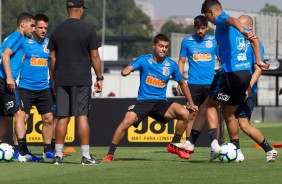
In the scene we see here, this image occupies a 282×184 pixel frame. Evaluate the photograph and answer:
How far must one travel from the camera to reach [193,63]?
695 inches

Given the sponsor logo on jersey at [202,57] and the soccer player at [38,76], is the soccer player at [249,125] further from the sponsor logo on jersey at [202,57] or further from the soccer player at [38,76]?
the soccer player at [38,76]

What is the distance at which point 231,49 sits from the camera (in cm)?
1370

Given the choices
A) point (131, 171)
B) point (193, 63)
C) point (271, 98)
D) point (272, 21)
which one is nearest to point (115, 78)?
point (271, 98)

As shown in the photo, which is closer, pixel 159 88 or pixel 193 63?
pixel 159 88

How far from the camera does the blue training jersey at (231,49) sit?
1365 cm

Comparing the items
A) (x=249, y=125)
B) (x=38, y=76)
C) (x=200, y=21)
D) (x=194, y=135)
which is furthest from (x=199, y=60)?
(x=249, y=125)

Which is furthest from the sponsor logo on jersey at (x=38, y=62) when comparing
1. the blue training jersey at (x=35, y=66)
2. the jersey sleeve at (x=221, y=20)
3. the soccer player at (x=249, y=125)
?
the jersey sleeve at (x=221, y=20)

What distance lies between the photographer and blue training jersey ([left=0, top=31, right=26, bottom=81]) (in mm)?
14789

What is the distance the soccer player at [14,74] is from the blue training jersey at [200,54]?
3.27 meters

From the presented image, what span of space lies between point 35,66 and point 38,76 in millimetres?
163

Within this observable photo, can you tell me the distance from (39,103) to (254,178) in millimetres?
5851

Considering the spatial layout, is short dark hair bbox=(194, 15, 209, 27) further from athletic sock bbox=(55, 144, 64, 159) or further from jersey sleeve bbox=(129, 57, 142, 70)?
athletic sock bbox=(55, 144, 64, 159)

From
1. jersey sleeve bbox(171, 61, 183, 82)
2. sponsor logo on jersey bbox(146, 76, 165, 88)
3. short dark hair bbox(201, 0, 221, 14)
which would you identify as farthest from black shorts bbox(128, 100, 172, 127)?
short dark hair bbox(201, 0, 221, 14)

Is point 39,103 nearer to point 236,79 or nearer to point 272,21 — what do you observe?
point 236,79
